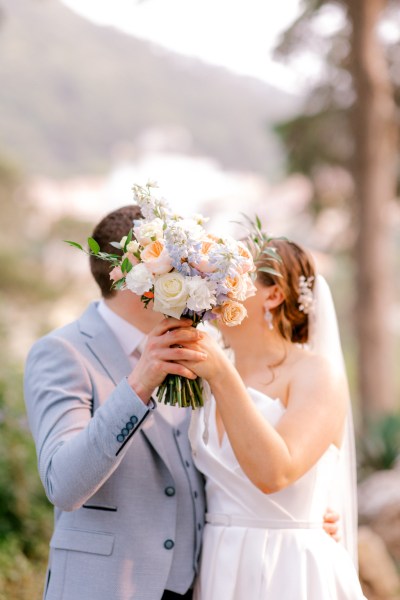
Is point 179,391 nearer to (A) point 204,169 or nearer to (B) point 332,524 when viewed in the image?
(B) point 332,524

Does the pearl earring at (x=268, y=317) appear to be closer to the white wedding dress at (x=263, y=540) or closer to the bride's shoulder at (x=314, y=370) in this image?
the bride's shoulder at (x=314, y=370)

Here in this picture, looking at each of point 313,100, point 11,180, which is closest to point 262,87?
point 11,180

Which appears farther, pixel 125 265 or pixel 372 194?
pixel 372 194

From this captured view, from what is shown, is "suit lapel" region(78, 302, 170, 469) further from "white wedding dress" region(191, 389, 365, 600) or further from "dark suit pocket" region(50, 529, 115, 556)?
"dark suit pocket" region(50, 529, 115, 556)

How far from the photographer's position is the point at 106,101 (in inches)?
2009

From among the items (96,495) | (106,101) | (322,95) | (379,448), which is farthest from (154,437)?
(106,101)

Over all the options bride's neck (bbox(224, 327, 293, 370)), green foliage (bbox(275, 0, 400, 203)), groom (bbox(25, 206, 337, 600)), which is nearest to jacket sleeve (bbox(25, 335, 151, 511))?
groom (bbox(25, 206, 337, 600))

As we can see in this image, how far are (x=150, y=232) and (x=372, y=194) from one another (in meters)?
10.0

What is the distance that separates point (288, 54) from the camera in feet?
43.4

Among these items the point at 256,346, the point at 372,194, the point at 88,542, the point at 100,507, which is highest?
the point at 372,194

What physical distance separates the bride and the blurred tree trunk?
8970 millimetres

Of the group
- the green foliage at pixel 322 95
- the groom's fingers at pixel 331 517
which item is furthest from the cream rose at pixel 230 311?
the green foliage at pixel 322 95

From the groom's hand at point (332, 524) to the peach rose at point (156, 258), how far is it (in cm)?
131

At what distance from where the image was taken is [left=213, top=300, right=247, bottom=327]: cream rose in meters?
2.45
